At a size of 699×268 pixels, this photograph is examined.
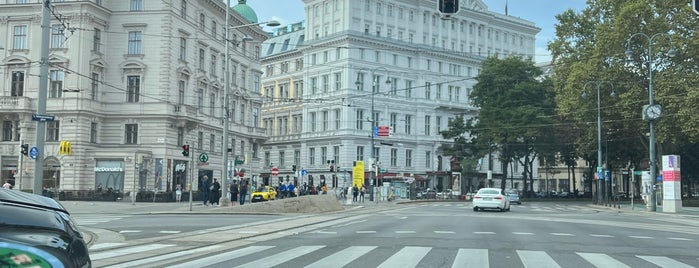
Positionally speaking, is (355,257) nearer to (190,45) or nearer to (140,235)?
(140,235)

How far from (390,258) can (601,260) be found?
3.86 meters

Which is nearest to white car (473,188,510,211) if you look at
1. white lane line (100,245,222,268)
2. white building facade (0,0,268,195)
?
white building facade (0,0,268,195)

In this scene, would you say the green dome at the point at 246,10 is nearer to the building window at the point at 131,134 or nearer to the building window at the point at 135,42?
the building window at the point at 135,42

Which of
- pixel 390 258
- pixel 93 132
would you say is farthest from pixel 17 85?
pixel 390 258

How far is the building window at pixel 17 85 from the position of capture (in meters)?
52.1

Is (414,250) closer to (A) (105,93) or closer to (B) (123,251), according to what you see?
(B) (123,251)

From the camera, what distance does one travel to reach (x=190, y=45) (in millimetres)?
56219

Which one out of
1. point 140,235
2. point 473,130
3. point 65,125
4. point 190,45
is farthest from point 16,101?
point 473,130

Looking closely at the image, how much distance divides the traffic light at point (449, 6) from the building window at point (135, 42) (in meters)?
43.2

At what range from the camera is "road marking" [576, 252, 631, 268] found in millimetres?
10789

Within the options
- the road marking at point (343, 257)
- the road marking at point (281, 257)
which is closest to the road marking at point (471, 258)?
the road marking at point (343, 257)

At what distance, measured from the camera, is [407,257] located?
37.5ft

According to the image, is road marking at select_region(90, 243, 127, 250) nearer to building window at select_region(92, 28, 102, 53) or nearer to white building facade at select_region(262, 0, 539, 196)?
building window at select_region(92, 28, 102, 53)

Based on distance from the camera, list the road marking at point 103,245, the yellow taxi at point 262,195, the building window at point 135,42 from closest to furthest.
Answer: the road marking at point 103,245, the yellow taxi at point 262,195, the building window at point 135,42
